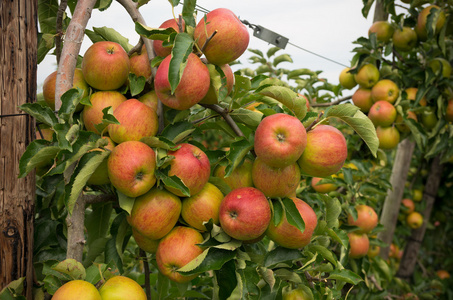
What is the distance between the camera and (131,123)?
823 millimetres

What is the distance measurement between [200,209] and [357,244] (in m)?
1.21

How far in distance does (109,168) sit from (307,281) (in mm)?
545

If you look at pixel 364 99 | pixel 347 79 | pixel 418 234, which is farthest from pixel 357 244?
pixel 418 234

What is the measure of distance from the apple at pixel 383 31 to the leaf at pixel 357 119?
1404 millimetres

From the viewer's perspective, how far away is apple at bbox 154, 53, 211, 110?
780mm

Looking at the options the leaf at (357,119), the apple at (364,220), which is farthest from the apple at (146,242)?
the apple at (364,220)

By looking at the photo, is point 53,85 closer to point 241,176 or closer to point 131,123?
point 131,123

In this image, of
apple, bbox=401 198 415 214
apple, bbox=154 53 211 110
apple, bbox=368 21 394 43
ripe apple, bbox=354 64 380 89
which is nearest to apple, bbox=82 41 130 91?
apple, bbox=154 53 211 110

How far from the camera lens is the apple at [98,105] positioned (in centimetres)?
86

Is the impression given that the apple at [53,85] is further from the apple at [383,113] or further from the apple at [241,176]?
the apple at [383,113]

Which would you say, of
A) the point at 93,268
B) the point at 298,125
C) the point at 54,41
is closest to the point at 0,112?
the point at 54,41

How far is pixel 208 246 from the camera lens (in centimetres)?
81

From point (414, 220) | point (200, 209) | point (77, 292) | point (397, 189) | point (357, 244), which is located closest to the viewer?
point (77, 292)

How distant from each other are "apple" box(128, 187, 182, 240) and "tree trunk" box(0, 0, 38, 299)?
257mm
